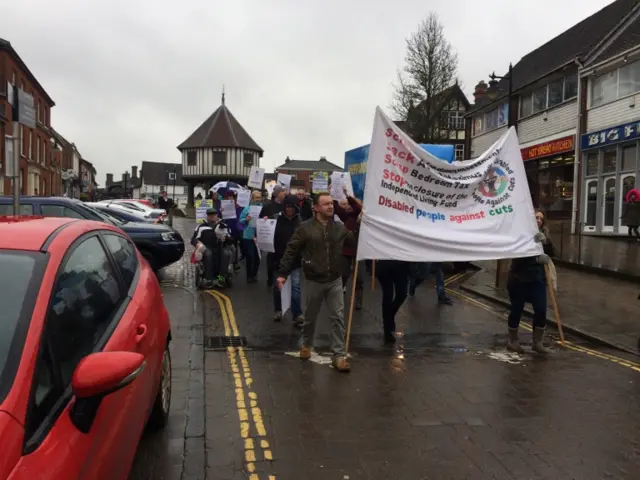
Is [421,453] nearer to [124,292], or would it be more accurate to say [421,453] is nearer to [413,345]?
[124,292]

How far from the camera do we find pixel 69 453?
2047mm

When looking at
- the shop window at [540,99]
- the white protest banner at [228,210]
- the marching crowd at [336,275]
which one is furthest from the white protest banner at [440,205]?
the shop window at [540,99]

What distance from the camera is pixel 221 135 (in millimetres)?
53375

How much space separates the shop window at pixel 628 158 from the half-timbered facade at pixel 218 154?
3718 centimetres

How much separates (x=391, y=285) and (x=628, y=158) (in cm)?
1634

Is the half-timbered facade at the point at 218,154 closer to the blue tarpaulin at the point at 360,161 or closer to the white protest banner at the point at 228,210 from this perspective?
the blue tarpaulin at the point at 360,161

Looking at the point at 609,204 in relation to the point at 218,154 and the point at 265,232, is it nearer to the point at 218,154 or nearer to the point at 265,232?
the point at 265,232

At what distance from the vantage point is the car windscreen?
2.14 meters

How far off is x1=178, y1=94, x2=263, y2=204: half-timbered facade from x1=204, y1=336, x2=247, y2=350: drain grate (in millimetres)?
46570

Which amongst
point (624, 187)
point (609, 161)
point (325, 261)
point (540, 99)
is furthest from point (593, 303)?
point (540, 99)

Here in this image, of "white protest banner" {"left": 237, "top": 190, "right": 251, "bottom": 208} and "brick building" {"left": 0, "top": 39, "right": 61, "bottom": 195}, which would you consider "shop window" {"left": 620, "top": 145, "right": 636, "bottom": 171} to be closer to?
"white protest banner" {"left": 237, "top": 190, "right": 251, "bottom": 208}

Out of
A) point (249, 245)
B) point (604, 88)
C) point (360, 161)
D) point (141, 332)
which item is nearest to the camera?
point (141, 332)

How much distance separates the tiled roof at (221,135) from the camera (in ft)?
173

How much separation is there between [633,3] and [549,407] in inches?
944
